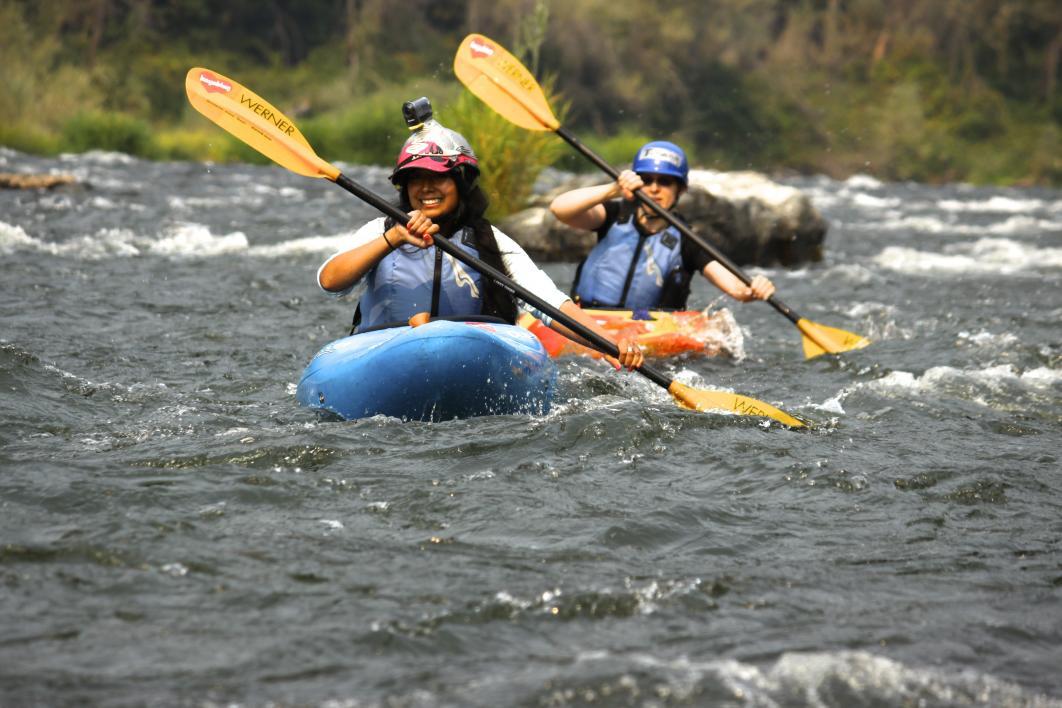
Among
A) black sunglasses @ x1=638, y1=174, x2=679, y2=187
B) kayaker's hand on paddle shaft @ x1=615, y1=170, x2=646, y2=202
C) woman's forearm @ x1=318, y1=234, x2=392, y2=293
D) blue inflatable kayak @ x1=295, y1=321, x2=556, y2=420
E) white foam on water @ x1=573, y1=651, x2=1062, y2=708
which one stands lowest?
white foam on water @ x1=573, y1=651, x2=1062, y2=708

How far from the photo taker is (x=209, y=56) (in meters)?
44.8

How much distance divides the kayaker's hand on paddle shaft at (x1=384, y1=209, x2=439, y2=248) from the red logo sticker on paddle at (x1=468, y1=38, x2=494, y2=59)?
2877 mm

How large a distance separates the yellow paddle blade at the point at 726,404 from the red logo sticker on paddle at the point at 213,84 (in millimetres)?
2397

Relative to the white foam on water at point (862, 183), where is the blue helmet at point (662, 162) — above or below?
below

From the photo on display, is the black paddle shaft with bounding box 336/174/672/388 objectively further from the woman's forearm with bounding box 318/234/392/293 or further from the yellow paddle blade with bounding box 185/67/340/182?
the yellow paddle blade with bounding box 185/67/340/182

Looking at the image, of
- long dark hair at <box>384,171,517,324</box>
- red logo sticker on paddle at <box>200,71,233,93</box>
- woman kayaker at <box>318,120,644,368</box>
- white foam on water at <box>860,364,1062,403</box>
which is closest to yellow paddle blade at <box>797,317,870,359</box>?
white foam on water at <box>860,364,1062,403</box>

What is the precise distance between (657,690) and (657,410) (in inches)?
107

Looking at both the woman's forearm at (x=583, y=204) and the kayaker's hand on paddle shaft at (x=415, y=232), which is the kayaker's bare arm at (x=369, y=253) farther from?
the woman's forearm at (x=583, y=204)

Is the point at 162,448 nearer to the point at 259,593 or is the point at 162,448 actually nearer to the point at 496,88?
the point at 259,593

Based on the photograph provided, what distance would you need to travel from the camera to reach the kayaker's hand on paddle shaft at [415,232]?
4930mm

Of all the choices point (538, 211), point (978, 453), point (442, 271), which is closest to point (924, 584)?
point (978, 453)

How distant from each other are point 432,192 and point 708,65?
153ft

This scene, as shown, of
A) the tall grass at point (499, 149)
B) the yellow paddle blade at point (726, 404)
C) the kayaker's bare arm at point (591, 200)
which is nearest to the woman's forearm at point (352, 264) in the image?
the yellow paddle blade at point (726, 404)

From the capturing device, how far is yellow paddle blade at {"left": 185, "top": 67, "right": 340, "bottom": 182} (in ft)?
18.9
